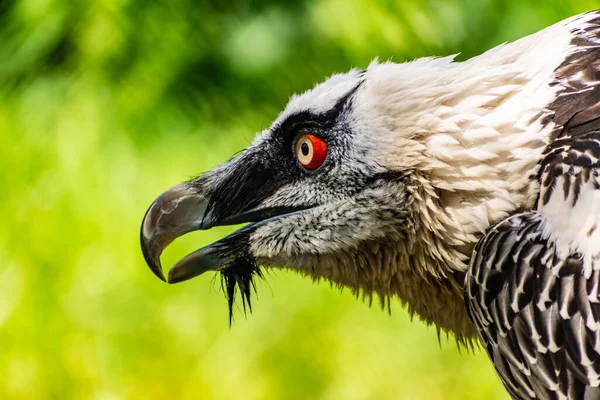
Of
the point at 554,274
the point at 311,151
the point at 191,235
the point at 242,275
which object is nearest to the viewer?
the point at 554,274

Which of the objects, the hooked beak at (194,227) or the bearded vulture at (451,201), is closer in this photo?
the bearded vulture at (451,201)

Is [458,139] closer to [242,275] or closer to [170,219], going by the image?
[242,275]

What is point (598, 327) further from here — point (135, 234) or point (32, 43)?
point (32, 43)

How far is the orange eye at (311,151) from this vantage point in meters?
2.84

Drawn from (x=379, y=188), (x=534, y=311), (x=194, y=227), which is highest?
(x=194, y=227)

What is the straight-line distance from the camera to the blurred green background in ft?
16.3

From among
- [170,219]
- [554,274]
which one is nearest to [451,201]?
[554,274]

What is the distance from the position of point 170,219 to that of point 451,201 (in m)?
0.88

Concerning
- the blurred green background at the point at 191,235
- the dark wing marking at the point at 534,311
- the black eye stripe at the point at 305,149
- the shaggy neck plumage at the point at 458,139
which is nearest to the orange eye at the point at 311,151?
the black eye stripe at the point at 305,149

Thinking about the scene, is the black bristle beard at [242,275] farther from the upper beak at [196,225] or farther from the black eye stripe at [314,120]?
the black eye stripe at [314,120]

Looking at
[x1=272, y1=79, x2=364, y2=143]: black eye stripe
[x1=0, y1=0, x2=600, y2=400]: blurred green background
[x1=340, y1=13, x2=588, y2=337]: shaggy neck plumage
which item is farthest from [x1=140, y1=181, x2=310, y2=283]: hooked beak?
[x1=0, y1=0, x2=600, y2=400]: blurred green background

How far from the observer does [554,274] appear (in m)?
2.32

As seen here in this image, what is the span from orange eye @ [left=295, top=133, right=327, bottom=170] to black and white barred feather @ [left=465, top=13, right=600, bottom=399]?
579mm

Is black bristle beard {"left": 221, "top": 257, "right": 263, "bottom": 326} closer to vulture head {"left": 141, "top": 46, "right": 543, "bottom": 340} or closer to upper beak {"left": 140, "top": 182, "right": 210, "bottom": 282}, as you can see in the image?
vulture head {"left": 141, "top": 46, "right": 543, "bottom": 340}
